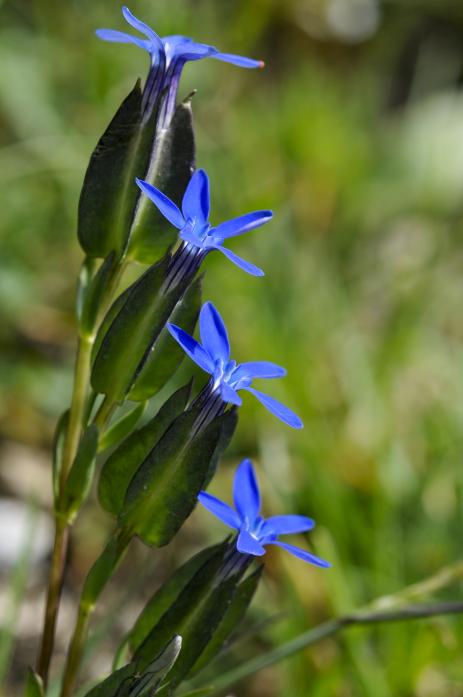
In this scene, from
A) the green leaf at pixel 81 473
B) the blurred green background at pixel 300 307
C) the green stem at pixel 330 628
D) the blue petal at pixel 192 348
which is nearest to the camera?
the blue petal at pixel 192 348

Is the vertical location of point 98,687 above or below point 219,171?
below

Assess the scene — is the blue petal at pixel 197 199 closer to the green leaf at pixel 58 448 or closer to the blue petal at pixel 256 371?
the blue petal at pixel 256 371

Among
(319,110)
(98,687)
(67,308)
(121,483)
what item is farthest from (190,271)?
(319,110)

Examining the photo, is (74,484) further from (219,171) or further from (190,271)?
(219,171)

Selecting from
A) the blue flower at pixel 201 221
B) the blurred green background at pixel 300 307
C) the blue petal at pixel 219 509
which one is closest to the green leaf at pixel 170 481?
the blue petal at pixel 219 509

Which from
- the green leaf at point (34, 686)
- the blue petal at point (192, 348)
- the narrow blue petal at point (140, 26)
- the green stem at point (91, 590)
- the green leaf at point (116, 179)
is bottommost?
the green leaf at point (34, 686)

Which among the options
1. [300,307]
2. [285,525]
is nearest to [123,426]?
[285,525]
